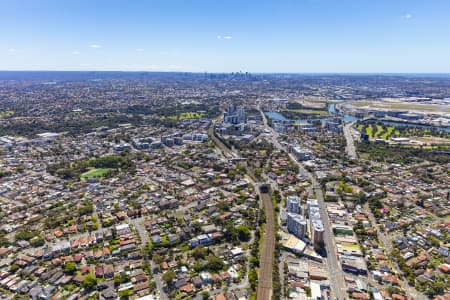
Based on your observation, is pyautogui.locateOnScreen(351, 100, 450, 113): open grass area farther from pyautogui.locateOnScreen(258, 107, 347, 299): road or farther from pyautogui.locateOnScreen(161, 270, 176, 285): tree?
pyautogui.locateOnScreen(161, 270, 176, 285): tree

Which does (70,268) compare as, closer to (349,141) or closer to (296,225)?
(296,225)

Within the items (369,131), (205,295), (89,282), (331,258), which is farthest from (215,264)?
(369,131)

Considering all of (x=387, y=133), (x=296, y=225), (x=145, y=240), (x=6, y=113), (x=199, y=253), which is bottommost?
(x=145, y=240)

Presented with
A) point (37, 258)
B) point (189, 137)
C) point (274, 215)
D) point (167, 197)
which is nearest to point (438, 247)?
point (274, 215)

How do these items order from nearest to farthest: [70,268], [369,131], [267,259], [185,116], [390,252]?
1. [70,268]
2. [267,259]
3. [390,252]
4. [369,131]
5. [185,116]

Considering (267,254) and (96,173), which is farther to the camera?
(96,173)
